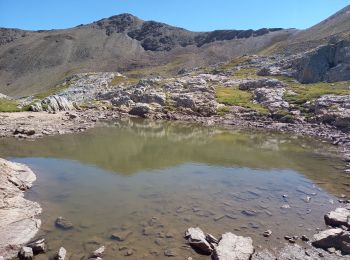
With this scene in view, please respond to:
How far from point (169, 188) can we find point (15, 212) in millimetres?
11462

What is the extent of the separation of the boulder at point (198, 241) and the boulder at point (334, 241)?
5.85 metres

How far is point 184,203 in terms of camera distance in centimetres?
2695

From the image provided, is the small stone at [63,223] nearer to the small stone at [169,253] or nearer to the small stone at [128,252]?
the small stone at [128,252]

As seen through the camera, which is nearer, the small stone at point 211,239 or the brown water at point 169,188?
the small stone at point 211,239

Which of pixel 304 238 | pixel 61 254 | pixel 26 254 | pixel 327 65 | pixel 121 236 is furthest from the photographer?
pixel 327 65

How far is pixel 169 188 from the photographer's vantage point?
30.4 metres

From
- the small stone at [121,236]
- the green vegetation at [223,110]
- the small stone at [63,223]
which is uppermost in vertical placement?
the small stone at [63,223]

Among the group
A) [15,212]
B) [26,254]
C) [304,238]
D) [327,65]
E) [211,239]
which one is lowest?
[304,238]

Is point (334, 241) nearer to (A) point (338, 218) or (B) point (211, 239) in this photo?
(A) point (338, 218)

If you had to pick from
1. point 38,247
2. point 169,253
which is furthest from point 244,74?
point 38,247

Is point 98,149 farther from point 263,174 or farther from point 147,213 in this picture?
point 147,213

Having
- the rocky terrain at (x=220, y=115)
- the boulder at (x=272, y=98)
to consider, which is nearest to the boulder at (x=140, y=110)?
the rocky terrain at (x=220, y=115)

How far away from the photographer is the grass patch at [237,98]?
86375 millimetres

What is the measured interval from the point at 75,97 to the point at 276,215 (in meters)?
99.6
